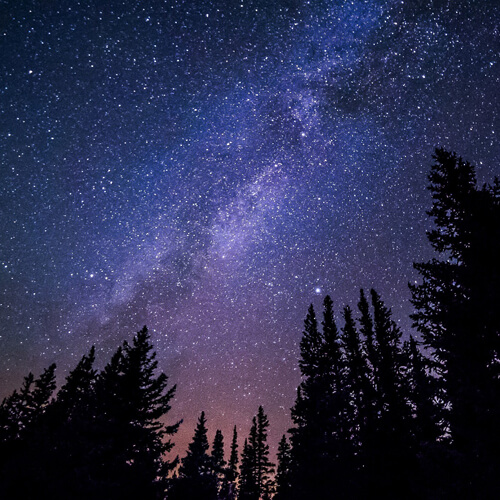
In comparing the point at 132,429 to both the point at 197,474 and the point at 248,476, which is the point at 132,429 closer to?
the point at 197,474

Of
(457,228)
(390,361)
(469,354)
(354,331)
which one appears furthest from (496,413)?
(354,331)

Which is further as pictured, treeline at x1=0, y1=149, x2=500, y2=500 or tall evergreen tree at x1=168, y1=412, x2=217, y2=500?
tall evergreen tree at x1=168, y1=412, x2=217, y2=500

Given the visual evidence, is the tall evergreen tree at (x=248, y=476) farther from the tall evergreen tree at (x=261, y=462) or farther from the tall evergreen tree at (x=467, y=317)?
A: the tall evergreen tree at (x=467, y=317)

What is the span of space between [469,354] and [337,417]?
13629 millimetres

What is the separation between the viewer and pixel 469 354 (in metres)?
8.60

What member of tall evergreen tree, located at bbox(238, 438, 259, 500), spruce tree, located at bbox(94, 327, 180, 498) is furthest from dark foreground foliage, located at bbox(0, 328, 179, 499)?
tall evergreen tree, located at bbox(238, 438, 259, 500)

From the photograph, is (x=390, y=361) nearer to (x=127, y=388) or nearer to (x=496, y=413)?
(x=496, y=413)

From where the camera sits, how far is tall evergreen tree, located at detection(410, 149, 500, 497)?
296 inches

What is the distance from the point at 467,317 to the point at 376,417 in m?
14.5

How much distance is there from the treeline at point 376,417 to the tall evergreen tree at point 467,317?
31 mm

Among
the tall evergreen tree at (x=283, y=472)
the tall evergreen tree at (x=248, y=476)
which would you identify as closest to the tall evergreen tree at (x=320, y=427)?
the tall evergreen tree at (x=283, y=472)

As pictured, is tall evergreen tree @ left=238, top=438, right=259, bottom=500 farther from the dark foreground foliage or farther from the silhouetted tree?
the dark foreground foliage

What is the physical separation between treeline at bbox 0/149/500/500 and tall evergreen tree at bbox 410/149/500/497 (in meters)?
0.03

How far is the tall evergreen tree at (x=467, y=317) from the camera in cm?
752
